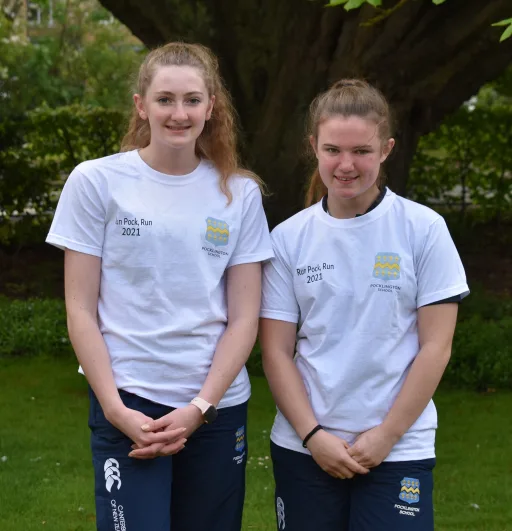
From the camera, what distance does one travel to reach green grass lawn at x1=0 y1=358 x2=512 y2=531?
16.0 ft

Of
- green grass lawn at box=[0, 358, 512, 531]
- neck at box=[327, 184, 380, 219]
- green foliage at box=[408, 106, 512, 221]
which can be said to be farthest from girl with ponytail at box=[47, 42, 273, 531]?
green foliage at box=[408, 106, 512, 221]

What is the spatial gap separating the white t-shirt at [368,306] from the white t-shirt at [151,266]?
11.6 inches

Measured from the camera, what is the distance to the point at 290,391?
2947 mm

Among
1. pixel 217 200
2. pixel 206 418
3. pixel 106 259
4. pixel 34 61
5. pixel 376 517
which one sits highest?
pixel 34 61

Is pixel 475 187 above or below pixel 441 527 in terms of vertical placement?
above

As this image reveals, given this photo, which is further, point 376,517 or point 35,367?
point 35,367

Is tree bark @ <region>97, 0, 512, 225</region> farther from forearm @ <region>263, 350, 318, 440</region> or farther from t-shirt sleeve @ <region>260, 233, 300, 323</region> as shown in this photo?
forearm @ <region>263, 350, 318, 440</region>

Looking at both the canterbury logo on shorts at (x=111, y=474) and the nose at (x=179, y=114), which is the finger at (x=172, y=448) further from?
the nose at (x=179, y=114)

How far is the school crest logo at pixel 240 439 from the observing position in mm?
3039

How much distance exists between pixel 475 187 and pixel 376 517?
9.43 meters

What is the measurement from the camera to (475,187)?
11.8 metres

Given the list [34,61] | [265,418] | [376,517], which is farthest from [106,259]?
[34,61]

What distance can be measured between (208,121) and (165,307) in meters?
0.66

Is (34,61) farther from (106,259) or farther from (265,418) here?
(106,259)
